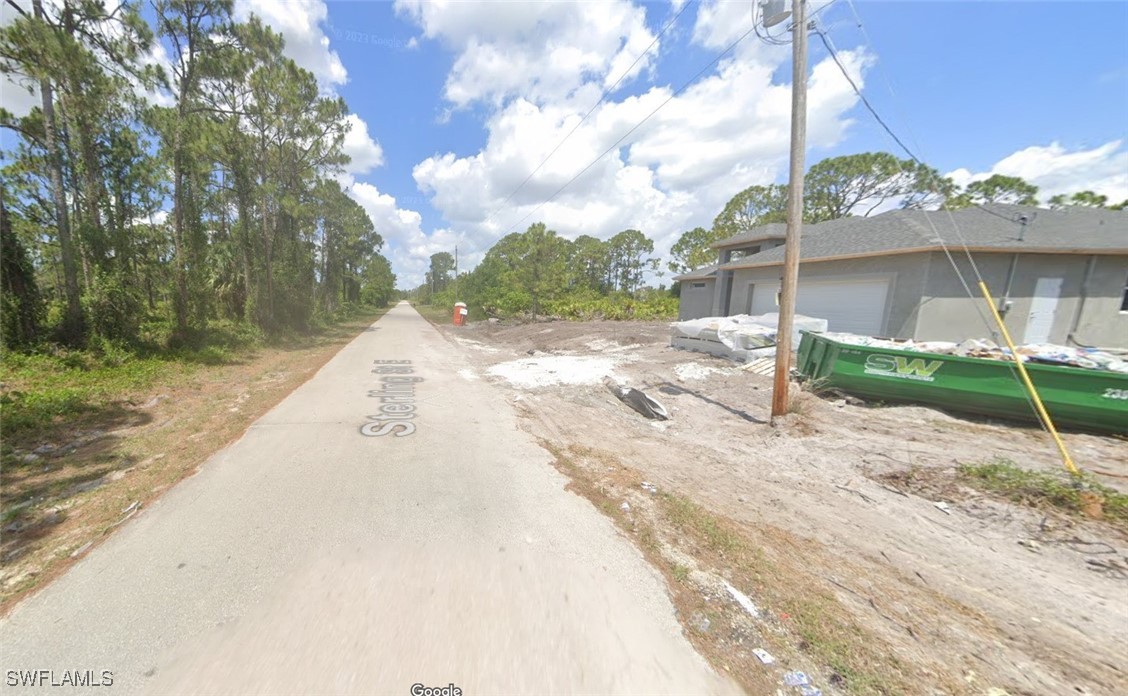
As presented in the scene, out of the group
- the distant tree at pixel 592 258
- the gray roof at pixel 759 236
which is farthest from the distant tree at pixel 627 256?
the gray roof at pixel 759 236

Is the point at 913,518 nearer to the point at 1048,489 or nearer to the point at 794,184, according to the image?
the point at 1048,489

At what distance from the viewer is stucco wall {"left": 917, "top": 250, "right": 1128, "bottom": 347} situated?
37.4 feet

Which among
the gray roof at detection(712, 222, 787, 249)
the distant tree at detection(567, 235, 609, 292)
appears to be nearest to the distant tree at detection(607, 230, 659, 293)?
the distant tree at detection(567, 235, 609, 292)

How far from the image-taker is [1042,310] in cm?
1194

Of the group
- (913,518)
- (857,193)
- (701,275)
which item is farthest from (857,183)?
(913,518)

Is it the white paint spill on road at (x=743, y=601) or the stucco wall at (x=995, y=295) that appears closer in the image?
the white paint spill on road at (x=743, y=601)

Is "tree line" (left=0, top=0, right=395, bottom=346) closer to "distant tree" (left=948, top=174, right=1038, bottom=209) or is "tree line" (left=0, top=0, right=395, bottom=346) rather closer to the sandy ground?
the sandy ground

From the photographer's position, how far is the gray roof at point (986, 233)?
1117 cm

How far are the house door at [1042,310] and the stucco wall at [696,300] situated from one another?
12.1 m

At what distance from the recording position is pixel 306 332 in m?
19.3

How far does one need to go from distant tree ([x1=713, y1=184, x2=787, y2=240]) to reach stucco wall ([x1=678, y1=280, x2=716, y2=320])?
35.8 feet

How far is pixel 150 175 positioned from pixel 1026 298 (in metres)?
26.3

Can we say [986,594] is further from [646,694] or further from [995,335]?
[995,335]

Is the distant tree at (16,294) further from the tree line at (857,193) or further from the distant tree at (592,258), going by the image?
the distant tree at (592,258)
